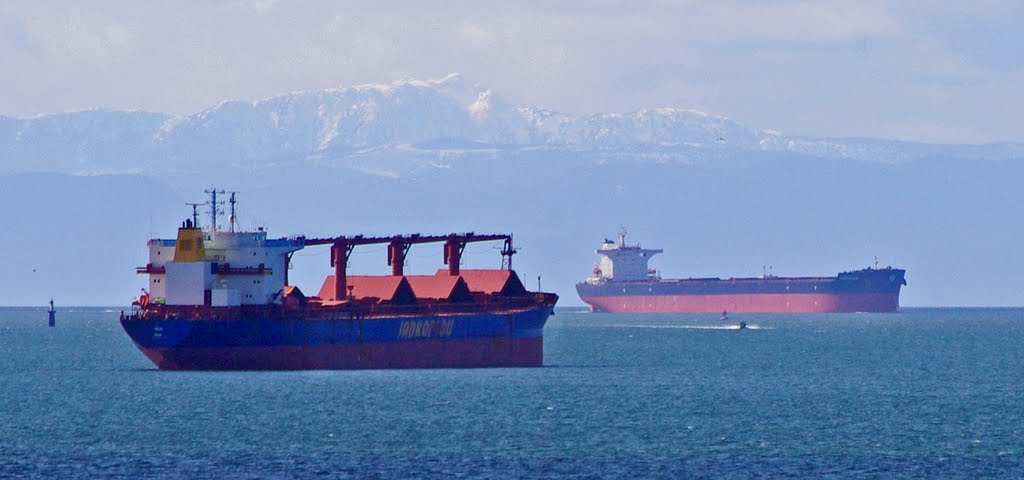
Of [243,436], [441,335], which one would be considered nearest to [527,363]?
[441,335]

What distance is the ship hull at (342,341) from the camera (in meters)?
76.9

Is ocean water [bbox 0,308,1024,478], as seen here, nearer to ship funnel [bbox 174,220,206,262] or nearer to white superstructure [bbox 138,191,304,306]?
white superstructure [bbox 138,191,304,306]

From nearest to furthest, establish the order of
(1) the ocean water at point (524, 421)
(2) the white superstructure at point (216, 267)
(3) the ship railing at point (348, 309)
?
(1) the ocean water at point (524, 421) < (3) the ship railing at point (348, 309) < (2) the white superstructure at point (216, 267)

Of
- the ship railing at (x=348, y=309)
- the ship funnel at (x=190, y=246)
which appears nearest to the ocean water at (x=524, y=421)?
the ship railing at (x=348, y=309)

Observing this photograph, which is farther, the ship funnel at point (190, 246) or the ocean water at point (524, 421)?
the ship funnel at point (190, 246)

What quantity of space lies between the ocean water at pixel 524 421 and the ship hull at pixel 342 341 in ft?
3.51

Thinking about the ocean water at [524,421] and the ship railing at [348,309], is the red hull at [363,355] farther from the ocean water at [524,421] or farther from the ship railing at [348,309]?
the ship railing at [348,309]

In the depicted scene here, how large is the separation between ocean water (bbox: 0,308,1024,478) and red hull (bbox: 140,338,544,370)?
89 centimetres

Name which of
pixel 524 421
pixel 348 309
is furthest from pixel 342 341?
pixel 524 421

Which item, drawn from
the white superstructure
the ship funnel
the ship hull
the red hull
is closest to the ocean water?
the red hull

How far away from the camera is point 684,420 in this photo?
60562mm

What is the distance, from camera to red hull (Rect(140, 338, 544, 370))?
78062 mm

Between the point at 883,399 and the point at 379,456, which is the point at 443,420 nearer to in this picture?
the point at 379,456

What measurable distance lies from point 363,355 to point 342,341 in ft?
4.50
